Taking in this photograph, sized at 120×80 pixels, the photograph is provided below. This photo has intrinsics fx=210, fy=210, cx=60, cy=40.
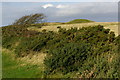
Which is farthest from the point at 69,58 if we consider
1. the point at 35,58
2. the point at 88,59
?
the point at 35,58

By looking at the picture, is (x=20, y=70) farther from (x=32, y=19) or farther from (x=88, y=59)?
(x=32, y=19)

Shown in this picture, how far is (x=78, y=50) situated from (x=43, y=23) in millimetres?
28927

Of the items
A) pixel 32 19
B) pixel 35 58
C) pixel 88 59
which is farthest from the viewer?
pixel 32 19

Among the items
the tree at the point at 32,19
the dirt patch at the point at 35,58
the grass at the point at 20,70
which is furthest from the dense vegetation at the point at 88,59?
the tree at the point at 32,19

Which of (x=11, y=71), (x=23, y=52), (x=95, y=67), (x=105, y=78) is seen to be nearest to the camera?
(x=105, y=78)

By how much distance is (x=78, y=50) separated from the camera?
542 inches

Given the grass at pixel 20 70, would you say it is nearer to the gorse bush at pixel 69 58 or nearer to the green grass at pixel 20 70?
the green grass at pixel 20 70

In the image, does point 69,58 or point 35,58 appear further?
point 35,58

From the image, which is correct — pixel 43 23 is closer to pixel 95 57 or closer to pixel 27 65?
pixel 27 65

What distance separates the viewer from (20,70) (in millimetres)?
15312

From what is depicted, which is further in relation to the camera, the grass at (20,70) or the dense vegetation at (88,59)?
the grass at (20,70)

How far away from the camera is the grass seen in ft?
45.5

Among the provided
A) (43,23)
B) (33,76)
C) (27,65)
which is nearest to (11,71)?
(27,65)

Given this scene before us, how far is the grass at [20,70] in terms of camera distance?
1387 cm
